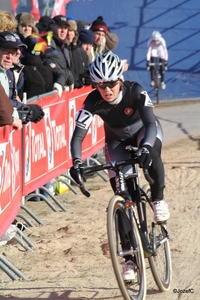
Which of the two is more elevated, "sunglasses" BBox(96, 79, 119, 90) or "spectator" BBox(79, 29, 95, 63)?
"sunglasses" BBox(96, 79, 119, 90)

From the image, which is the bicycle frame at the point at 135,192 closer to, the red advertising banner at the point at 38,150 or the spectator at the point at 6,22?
the red advertising banner at the point at 38,150

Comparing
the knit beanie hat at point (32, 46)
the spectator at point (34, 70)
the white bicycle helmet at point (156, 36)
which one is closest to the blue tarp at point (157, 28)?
the white bicycle helmet at point (156, 36)

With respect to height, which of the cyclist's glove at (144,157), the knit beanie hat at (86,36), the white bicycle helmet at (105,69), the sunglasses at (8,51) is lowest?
the knit beanie hat at (86,36)

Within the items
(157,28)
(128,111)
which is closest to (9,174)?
(128,111)

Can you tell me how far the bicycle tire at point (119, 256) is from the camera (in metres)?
5.47

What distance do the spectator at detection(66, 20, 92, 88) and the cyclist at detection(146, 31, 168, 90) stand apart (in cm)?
1054

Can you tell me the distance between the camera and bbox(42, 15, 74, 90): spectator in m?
10.8

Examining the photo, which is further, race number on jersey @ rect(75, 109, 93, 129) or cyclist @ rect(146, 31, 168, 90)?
cyclist @ rect(146, 31, 168, 90)

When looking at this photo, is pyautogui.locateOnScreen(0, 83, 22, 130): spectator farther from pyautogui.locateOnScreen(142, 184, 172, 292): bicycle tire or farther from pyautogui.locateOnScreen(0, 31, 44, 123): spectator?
pyautogui.locateOnScreen(142, 184, 172, 292): bicycle tire

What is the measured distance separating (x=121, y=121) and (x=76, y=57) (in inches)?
225

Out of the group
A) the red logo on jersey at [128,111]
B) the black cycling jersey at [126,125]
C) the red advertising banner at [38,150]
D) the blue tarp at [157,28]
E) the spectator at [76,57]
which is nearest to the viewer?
the black cycling jersey at [126,125]

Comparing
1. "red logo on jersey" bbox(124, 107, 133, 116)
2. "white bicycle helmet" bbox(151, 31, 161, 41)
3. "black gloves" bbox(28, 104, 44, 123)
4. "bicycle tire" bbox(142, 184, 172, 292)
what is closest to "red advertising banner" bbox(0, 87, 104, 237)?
"black gloves" bbox(28, 104, 44, 123)

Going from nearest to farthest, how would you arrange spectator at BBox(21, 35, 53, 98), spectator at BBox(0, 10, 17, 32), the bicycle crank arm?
the bicycle crank arm
spectator at BBox(0, 10, 17, 32)
spectator at BBox(21, 35, 53, 98)

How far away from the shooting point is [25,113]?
7773 mm
